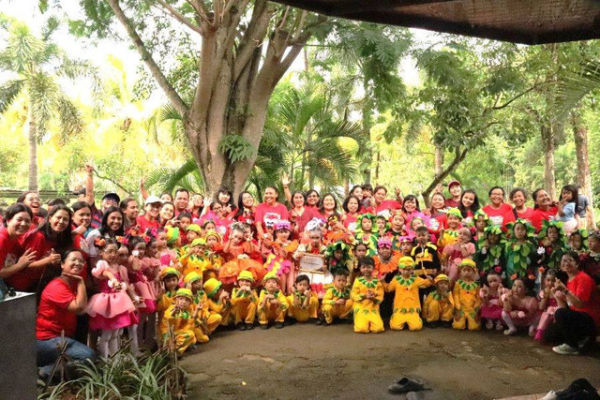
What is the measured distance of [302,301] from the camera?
637 centimetres

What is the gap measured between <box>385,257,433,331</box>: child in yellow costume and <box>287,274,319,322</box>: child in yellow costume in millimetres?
982

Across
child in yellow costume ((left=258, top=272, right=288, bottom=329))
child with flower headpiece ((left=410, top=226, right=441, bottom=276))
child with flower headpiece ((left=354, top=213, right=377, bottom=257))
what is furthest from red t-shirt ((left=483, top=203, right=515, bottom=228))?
child in yellow costume ((left=258, top=272, right=288, bottom=329))

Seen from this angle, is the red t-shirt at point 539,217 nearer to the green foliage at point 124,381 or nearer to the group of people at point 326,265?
the group of people at point 326,265

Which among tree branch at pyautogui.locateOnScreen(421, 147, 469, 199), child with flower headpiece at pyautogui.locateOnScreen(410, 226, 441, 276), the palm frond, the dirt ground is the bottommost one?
the dirt ground

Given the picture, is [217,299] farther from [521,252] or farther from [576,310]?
[576,310]

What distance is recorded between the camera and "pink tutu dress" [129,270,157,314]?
4.84 metres

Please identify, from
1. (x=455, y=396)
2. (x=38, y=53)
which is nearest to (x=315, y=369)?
(x=455, y=396)

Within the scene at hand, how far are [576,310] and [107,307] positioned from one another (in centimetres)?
449

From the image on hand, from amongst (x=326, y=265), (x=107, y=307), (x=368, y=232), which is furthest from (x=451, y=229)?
(x=107, y=307)

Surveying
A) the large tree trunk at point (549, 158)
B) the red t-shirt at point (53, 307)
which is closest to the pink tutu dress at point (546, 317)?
the red t-shirt at point (53, 307)

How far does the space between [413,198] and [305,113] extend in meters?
4.46

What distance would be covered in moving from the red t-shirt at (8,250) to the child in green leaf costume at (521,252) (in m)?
5.13

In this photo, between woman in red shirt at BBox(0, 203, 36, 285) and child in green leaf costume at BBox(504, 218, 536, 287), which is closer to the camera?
woman in red shirt at BBox(0, 203, 36, 285)

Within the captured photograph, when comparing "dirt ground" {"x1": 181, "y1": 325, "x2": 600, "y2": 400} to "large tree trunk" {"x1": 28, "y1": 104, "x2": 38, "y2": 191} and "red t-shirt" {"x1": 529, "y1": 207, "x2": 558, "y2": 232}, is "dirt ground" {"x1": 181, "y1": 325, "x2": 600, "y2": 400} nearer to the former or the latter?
"red t-shirt" {"x1": 529, "y1": 207, "x2": 558, "y2": 232}
